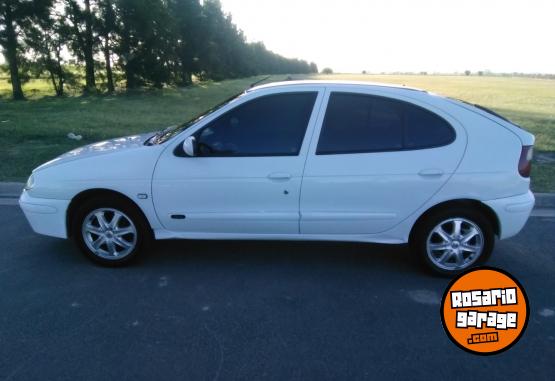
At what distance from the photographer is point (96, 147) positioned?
418cm

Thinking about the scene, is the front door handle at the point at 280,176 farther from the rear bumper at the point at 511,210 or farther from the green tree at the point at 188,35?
the green tree at the point at 188,35

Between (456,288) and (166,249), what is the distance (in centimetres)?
269

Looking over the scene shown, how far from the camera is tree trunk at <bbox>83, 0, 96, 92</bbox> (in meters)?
26.0

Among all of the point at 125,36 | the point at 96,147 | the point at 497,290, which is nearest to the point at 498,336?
the point at 497,290

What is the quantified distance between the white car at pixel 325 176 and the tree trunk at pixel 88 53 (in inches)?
1020

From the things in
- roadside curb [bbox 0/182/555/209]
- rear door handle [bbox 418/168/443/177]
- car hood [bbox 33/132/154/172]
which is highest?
car hood [bbox 33/132/154/172]

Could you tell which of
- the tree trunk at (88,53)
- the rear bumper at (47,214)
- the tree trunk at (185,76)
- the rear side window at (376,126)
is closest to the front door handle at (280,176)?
the rear side window at (376,126)

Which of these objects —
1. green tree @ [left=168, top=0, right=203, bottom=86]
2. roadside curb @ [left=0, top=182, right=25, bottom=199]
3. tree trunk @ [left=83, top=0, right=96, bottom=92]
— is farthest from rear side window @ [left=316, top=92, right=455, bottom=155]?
green tree @ [left=168, top=0, right=203, bottom=86]

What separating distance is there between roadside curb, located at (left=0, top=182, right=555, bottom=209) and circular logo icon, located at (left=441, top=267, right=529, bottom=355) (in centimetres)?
319

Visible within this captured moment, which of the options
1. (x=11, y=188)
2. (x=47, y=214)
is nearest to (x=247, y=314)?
(x=47, y=214)

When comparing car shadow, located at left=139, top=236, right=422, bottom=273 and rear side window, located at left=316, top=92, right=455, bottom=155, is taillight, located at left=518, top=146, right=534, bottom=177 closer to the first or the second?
rear side window, located at left=316, top=92, right=455, bottom=155

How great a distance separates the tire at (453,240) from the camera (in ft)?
11.9

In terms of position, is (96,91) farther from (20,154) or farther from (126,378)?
(126,378)

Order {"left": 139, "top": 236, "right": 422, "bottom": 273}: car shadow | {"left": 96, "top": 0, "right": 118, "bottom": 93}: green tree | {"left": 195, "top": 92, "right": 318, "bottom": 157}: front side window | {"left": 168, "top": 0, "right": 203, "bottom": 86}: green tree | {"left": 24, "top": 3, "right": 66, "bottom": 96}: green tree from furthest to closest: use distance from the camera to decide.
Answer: {"left": 168, "top": 0, "right": 203, "bottom": 86}: green tree
{"left": 96, "top": 0, "right": 118, "bottom": 93}: green tree
{"left": 24, "top": 3, "right": 66, "bottom": 96}: green tree
{"left": 139, "top": 236, "right": 422, "bottom": 273}: car shadow
{"left": 195, "top": 92, "right": 318, "bottom": 157}: front side window
